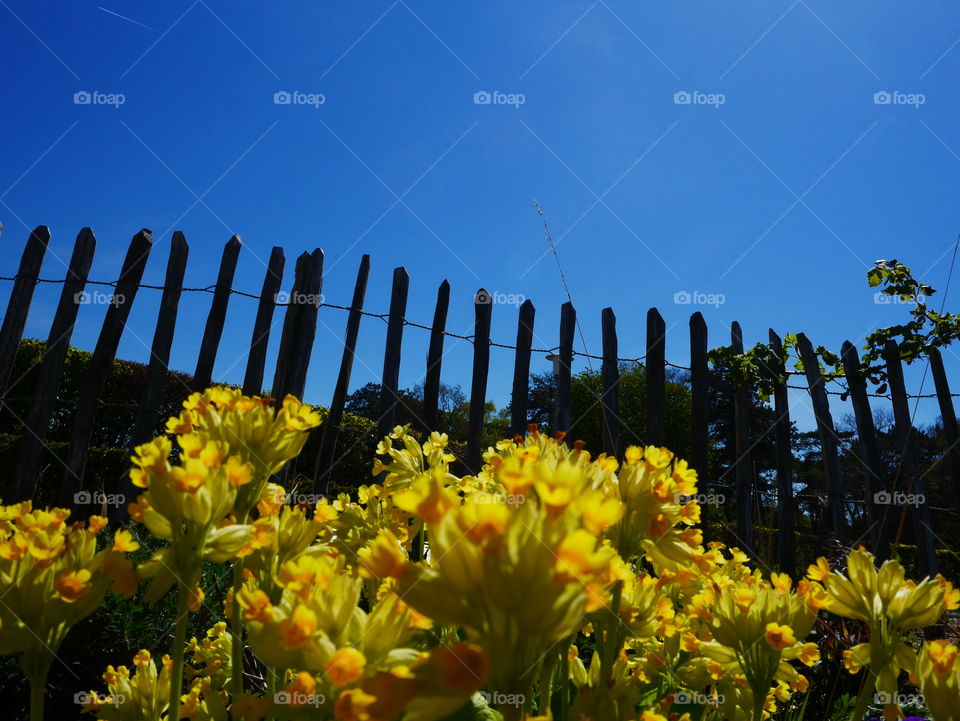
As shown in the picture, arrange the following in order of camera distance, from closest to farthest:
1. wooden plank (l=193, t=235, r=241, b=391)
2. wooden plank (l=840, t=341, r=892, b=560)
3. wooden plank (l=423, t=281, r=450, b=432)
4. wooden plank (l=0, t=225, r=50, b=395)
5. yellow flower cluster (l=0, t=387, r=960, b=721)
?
1. yellow flower cluster (l=0, t=387, r=960, b=721)
2. wooden plank (l=0, t=225, r=50, b=395)
3. wooden plank (l=193, t=235, r=241, b=391)
4. wooden plank (l=423, t=281, r=450, b=432)
5. wooden plank (l=840, t=341, r=892, b=560)

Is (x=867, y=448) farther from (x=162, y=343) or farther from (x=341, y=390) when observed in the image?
(x=162, y=343)

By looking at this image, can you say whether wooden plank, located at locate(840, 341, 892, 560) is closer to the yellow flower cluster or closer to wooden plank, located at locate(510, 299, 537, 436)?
wooden plank, located at locate(510, 299, 537, 436)

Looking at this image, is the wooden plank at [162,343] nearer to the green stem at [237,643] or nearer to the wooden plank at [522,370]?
the wooden plank at [522,370]

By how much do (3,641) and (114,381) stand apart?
9.15 meters

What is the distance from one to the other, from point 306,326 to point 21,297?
1.93 metres

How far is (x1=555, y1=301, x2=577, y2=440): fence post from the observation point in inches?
211

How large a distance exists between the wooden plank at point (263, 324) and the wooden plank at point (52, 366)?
3.90ft

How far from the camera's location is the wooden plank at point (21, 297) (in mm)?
4188

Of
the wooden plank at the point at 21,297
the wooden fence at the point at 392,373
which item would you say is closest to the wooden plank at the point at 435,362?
the wooden fence at the point at 392,373

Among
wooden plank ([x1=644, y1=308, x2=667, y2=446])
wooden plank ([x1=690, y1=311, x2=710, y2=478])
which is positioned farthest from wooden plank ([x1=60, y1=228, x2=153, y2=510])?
wooden plank ([x1=690, y1=311, x2=710, y2=478])

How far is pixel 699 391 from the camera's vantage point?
5543 millimetres

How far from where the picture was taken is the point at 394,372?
16.3 feet

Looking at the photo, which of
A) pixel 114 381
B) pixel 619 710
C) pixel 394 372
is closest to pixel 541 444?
pixel 619 710

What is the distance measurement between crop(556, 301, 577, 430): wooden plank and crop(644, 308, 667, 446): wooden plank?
0.71 m
